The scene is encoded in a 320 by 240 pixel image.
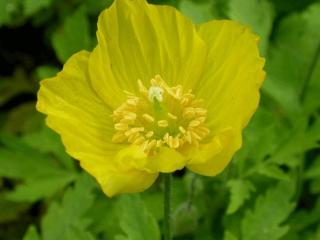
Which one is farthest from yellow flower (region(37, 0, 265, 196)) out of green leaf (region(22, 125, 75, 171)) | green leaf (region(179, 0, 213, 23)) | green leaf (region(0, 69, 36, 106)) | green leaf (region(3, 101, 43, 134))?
green leaf (region(0, 69, 36, 106))

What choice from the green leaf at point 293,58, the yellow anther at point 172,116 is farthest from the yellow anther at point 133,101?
the green leaf at point 293,58

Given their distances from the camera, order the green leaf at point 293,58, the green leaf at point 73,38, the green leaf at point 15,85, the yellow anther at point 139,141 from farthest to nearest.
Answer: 1. the green leaf at point 15,85
2. the green leaf at point 73,38
3. the green leaf at point 293,58
4. the yellow anther at point 139,141

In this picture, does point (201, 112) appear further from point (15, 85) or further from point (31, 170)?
point (15, 85)

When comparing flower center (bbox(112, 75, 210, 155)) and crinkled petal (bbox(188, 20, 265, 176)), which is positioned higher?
crinkled petal (bbox(188, 20, 265, 176))

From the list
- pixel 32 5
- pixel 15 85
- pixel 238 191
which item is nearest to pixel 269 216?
pixel 238 191

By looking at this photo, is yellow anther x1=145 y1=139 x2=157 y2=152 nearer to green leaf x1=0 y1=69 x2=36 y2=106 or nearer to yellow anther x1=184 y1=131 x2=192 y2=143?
yellow anther x1=184 y1=131 x2=192 y2=143

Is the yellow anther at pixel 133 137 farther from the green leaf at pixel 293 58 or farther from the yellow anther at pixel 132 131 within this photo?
the green leaf at pixel 293 58

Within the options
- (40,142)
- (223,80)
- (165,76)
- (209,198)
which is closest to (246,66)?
(223,80)
